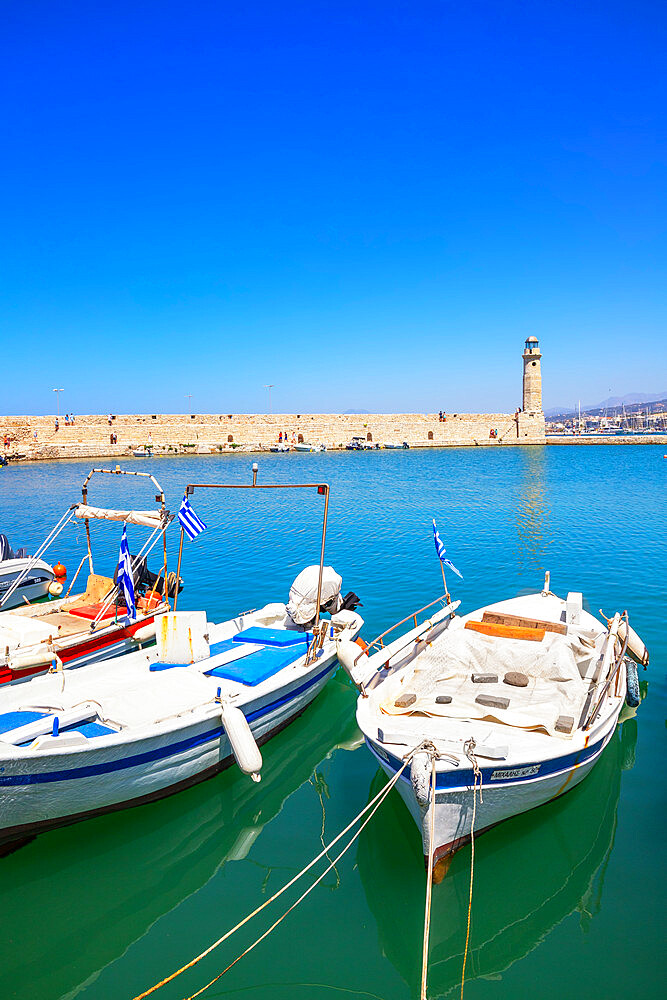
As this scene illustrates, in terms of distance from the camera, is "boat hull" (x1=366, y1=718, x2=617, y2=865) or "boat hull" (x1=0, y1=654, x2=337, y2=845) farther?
"boat hull" (x1=0, y1=654, x2=337, y2=845)

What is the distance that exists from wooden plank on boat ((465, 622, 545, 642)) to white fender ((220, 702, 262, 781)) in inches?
148

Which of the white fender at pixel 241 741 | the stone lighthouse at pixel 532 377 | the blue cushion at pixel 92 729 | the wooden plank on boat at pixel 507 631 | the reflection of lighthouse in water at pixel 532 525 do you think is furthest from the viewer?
the stone lighthouse at pixel 532 377

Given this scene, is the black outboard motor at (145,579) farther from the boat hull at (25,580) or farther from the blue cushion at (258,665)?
the blue cushion at (258,665)

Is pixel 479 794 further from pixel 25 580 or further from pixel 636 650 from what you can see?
pixel 25 580

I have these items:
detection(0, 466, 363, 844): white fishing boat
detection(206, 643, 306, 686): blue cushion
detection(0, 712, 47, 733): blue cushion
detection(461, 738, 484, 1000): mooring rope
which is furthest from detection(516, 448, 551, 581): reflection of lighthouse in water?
detection(0, 712, 47, 733): blue cushion

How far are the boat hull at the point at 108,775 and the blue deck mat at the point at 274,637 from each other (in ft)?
6.30

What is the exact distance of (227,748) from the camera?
314 inches

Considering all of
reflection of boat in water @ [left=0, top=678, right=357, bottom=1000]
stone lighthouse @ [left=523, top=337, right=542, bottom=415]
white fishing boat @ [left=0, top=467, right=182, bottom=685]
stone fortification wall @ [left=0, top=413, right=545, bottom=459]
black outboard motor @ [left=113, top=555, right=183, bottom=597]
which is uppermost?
stone lighthouse @ [left=523, top=337, right=542, bottom=415]

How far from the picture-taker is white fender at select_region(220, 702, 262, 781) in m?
7.11

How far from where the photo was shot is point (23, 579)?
53.6 ft

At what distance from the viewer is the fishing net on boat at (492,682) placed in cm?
725

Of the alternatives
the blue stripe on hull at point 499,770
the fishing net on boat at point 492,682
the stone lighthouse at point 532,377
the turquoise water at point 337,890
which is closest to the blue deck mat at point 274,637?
the turquoise water at point 337,890

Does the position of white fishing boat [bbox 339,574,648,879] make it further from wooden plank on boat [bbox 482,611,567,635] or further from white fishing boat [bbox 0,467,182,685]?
white fishing boat [bbox 0,467,182,685]

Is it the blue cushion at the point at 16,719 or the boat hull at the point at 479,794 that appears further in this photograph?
the blue cushion at the point at 16,719
